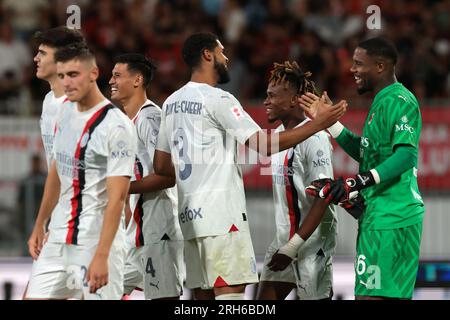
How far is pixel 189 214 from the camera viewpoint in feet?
28.9

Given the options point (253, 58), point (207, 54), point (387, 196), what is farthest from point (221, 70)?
point (253, 58)

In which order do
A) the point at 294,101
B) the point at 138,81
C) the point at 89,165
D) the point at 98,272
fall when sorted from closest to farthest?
the point at 98,272 → the point at 89,165 → the point at 294,101 → the point at 138,81

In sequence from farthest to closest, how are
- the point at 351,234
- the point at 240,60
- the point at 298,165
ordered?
the point at 240,60 < the point at 351,234 < the point at 298,165

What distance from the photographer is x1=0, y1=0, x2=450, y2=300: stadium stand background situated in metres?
15.3

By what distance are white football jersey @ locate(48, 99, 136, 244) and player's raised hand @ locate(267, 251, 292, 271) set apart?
2.01 meters

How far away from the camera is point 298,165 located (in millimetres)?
9477

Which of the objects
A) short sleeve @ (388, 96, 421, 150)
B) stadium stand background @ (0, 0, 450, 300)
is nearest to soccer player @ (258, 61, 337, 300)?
short sleeve @ (388, 96, 421, 150)

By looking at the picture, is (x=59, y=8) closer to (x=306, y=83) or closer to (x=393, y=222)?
(x=306, y=83)

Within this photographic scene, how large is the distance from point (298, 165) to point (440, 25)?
10.0m

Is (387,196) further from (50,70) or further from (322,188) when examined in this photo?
(50,70)

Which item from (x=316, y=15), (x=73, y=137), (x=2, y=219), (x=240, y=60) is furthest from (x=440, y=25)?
(x=73, y=137)

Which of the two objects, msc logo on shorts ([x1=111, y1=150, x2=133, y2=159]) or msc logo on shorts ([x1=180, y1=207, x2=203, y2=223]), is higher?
msc logo on shorts ([x1=111, y1=150, x2=133, y2=159])

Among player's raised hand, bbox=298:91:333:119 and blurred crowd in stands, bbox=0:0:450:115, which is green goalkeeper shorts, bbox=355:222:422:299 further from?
blurred crowd in stands, bbox=0:0:450:115

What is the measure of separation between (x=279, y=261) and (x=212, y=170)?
1.09 m
